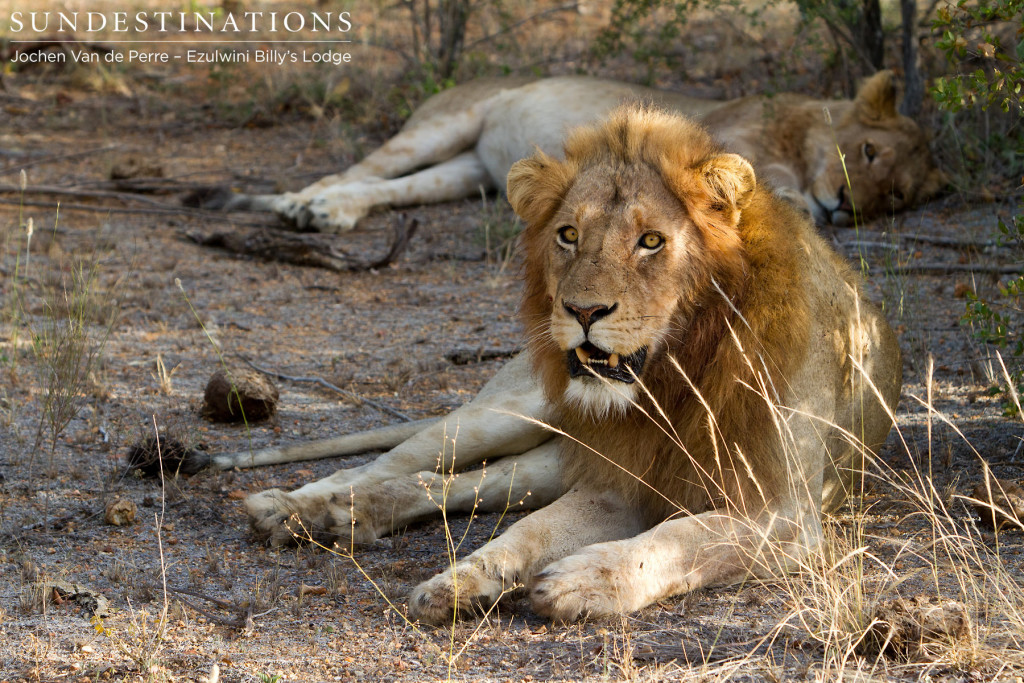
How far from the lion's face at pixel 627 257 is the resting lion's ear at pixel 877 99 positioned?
4724mm

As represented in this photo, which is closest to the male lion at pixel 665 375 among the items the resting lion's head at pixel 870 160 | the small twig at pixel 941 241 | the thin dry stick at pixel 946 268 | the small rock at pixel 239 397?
the small rock at pixel 239 397

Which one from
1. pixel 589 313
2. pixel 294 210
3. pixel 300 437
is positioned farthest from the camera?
pixel 294 210

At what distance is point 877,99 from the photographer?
785 cm

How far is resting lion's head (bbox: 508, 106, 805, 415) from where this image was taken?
325cm

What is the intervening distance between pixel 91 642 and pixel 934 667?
6.91 ft

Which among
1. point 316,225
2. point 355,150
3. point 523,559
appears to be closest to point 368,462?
point 523,559

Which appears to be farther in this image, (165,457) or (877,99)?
(877,99)

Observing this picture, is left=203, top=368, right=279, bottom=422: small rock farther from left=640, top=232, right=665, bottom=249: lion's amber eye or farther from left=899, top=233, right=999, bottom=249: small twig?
left=899, top=233, right=999, bottom=249: small twig

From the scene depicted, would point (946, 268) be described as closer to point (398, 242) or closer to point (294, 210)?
point (398, 242)

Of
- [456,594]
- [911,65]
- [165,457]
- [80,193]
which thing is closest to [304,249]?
[80,193]

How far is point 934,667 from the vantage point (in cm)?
278

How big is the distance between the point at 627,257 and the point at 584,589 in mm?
957

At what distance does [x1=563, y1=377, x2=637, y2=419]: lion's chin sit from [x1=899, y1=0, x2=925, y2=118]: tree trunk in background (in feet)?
19.1

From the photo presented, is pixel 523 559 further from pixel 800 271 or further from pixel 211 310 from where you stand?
pixel 211 310
